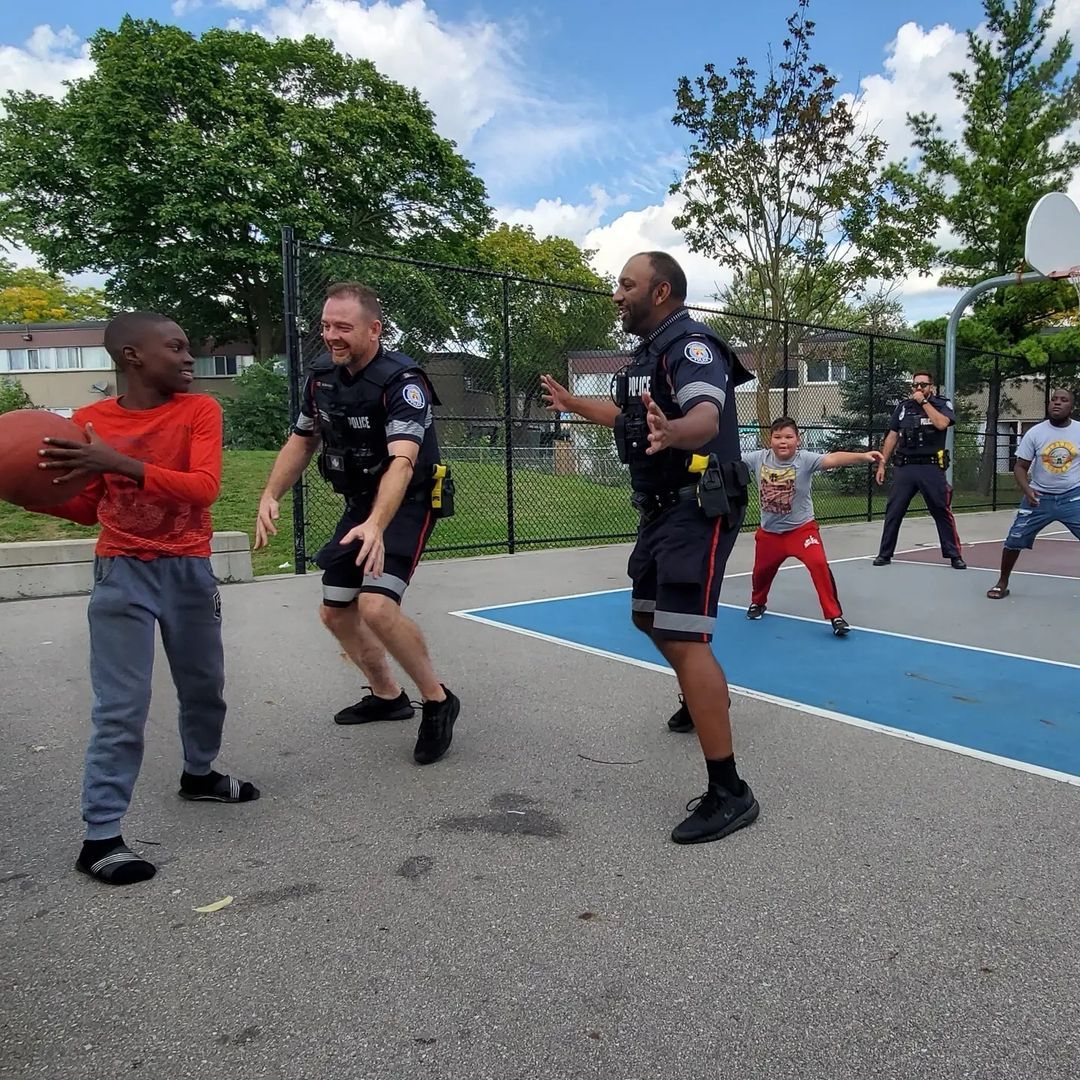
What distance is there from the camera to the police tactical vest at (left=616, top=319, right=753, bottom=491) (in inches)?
126

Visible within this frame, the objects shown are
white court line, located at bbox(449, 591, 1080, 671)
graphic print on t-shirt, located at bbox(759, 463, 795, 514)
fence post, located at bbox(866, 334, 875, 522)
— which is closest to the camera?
white court line, located at bbox(449, 591, 1080, 671)

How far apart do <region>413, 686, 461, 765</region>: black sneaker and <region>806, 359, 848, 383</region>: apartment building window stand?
16.3 metres

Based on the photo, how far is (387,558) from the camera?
3.80 m

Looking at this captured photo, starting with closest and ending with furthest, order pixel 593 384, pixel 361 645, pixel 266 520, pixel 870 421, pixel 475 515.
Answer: pixel 266 520 < pixel 361 645 < pixel 593 384 < pixel 475 515 < pixel 870 421

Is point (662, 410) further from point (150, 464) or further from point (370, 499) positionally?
point (150, 464)

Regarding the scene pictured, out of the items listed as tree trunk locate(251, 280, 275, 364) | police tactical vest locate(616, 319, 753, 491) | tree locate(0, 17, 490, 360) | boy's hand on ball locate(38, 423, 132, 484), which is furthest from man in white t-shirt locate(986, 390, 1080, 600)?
tree trunk locate(251, 280, 275, 364)

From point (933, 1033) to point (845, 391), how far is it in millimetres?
20258

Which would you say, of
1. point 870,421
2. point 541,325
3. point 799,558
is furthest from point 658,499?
point 870,421

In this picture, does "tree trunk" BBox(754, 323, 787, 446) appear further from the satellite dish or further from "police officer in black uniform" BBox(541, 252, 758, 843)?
"police officer in black uniform" BBox(541, 252, 758, 843)

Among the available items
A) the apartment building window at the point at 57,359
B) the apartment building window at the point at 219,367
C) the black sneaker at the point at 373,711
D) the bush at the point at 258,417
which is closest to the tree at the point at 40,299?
the apartment building window at the point at 57,359

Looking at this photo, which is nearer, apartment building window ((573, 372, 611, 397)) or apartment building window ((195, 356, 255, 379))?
apartment building window ((573, 372, 611, 397))

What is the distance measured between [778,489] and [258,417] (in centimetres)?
2299

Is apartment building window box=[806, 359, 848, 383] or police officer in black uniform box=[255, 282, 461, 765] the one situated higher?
apartment building window box=[806, 359, 848, 383]

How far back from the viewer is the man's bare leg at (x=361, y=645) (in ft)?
13.3
